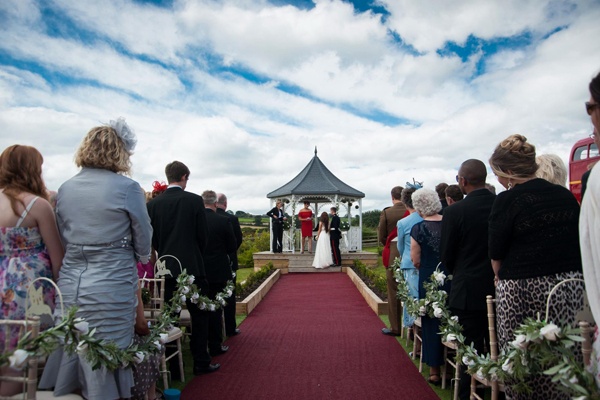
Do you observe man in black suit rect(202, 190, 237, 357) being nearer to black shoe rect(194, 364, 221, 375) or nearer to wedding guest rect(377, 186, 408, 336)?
black shoe rect(194, 364, 221, 375)

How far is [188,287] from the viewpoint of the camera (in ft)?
15.1

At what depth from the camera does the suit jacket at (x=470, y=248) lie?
12.2 ft

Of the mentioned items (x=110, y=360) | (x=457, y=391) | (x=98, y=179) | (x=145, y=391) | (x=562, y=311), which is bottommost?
(x=457, y=391)

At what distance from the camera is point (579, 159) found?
15352 mm

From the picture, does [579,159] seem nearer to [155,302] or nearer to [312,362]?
[312,362]

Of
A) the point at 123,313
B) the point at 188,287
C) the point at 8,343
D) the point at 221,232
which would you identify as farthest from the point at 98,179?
the point at 221,232

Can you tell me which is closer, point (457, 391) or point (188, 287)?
point (457, 391)

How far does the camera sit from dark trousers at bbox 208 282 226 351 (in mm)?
5766

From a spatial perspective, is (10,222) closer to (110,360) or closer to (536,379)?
(110,360)

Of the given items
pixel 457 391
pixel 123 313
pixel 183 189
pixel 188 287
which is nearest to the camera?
pixel 123 313

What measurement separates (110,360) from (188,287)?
199cm

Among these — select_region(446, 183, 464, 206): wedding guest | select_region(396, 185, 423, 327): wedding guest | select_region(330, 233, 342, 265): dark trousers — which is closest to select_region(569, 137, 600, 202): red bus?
select_region(330, 233, 342, 265): dark trousers

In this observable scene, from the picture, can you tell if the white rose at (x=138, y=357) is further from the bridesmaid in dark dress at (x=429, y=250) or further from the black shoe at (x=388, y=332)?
the black shoe at (x=388, y=332)

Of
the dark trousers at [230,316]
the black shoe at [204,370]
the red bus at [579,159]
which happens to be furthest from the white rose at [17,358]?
the red bus at [579,159]
